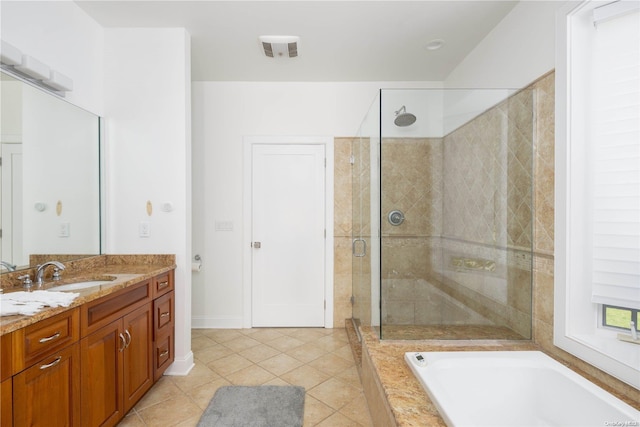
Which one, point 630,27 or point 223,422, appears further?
point 223,422

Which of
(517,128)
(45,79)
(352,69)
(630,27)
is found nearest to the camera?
(630,27)

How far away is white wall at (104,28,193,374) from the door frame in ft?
3.02

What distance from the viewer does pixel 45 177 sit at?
5.93 feet

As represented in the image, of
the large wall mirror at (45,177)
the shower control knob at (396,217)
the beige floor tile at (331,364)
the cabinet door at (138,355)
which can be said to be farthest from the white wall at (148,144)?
the shower control knob at (396,217)

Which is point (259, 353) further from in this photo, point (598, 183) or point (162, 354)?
point (598, 183)

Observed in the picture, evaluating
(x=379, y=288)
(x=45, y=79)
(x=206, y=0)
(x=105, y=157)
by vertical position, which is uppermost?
(x=206, y=0)

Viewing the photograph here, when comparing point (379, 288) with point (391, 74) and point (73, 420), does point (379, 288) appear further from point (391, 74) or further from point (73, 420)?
point (391, 74)

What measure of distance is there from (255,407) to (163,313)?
35.6 inches

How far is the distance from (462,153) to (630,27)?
1.05m

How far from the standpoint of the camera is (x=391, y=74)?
3070 millimetres

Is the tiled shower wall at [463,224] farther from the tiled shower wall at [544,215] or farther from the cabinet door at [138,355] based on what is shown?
the cabinet door at [138,355]

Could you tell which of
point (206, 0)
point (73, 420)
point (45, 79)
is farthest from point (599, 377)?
point (45, 79)

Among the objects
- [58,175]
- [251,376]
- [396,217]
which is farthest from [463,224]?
[58,175]

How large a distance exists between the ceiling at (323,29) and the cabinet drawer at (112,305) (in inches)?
74.6
